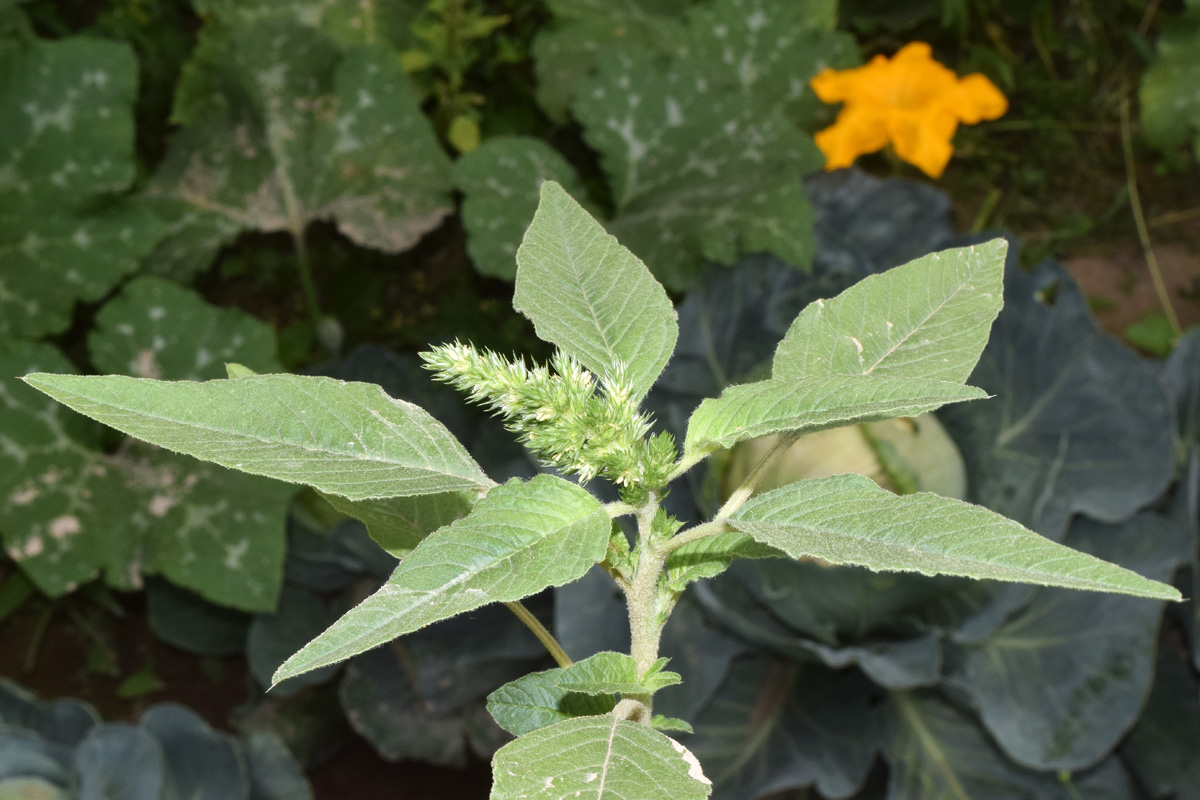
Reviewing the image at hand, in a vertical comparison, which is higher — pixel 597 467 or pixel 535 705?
pixel 597 467

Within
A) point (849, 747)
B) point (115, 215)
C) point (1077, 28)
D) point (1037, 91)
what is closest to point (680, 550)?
point (849, 747)

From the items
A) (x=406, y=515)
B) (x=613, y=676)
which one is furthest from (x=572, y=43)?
(x=613, y=676)

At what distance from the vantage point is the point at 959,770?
1519 millimetres

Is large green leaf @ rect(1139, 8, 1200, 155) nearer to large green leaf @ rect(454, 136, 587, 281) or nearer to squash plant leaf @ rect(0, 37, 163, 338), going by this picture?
large green leaf @ rect(454, 136, 587, 281)

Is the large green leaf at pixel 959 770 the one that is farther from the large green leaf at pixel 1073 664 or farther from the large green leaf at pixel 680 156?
the large green leaf at pixel 680 156

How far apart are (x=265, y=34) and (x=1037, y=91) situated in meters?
1.54

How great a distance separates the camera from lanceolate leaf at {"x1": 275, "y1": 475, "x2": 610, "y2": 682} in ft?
0.98

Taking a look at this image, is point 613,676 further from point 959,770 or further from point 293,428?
point 959,770

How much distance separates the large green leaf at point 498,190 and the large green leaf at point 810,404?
4.53 feet

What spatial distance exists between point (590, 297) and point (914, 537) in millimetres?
175

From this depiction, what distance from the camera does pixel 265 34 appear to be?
187cm

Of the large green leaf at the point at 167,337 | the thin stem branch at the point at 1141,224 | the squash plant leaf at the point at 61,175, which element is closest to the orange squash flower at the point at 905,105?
the thin stem branch at the point at 1141,224

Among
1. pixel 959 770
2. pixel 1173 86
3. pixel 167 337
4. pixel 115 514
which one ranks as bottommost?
pixel 959 770

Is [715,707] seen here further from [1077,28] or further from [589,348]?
[1077,28]
